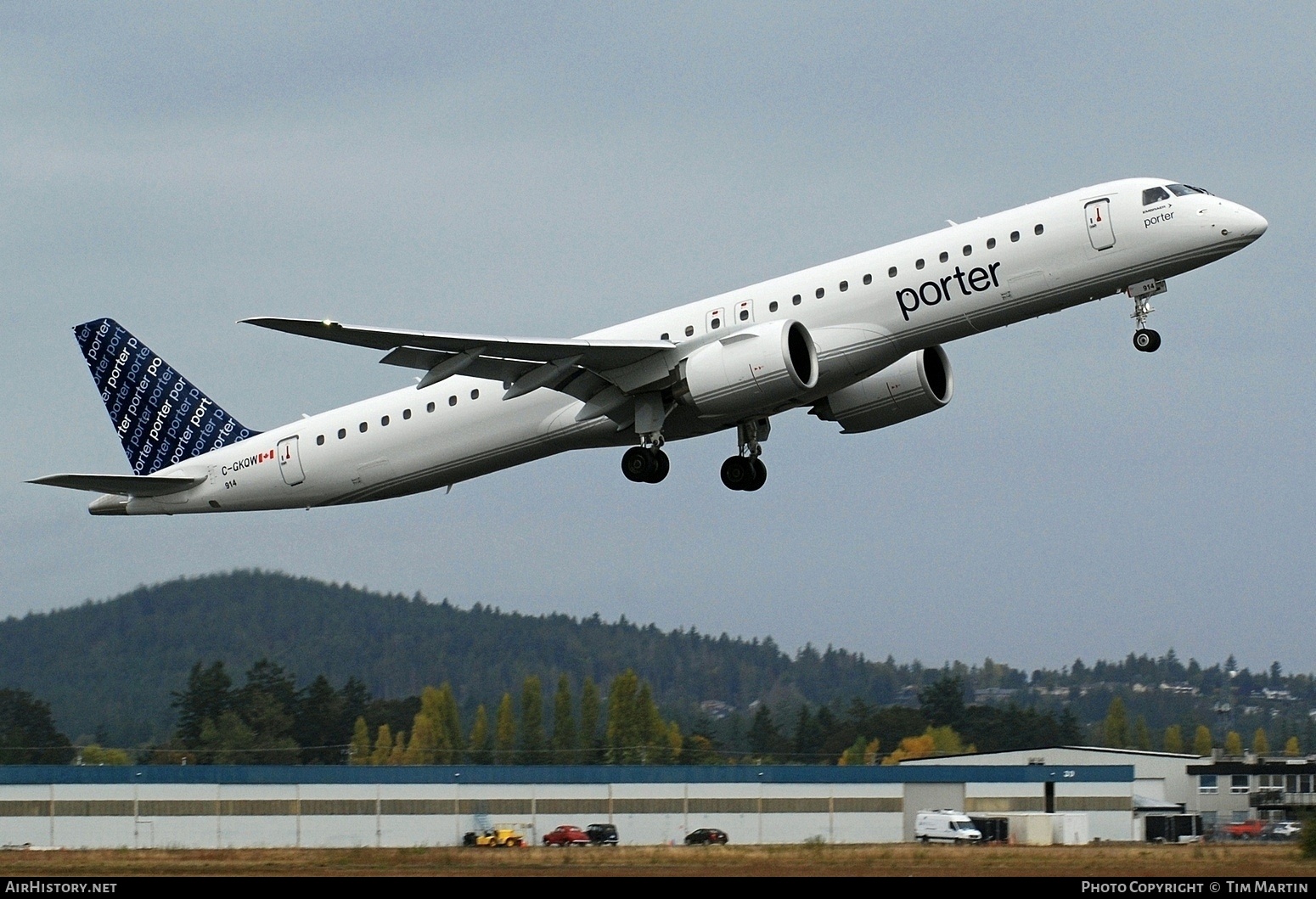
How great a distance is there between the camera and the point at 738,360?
36344 millimetres

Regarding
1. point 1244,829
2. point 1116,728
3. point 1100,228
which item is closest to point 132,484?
point 1100,228

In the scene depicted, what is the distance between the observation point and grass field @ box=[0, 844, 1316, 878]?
34.3 meters

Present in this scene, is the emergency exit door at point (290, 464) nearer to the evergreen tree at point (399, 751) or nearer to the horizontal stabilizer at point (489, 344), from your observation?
the horizontal stabilizer at point (489, 344)

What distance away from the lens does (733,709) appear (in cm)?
9512

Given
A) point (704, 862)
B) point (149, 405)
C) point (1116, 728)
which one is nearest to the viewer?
point (704, 862)

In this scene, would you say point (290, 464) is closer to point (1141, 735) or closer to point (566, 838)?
point (566, 838)

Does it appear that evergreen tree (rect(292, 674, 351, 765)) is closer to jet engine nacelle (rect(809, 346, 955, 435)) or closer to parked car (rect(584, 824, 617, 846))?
parked car (rect(584, 824, 617, 846))

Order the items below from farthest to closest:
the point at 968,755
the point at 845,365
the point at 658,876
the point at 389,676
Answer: the point at 389,676, the point at 968,755, the point at 845,365, the point at 658,876

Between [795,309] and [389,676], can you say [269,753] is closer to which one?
[389,676]

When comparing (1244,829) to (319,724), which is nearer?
(1244,829)

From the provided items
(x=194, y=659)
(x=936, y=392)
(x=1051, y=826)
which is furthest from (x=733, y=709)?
(x=936, y=392)

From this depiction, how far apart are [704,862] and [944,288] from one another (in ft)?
42.7

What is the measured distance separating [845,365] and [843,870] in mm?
10044

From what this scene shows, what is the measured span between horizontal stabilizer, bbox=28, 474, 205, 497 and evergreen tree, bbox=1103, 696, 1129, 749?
7185 cm
